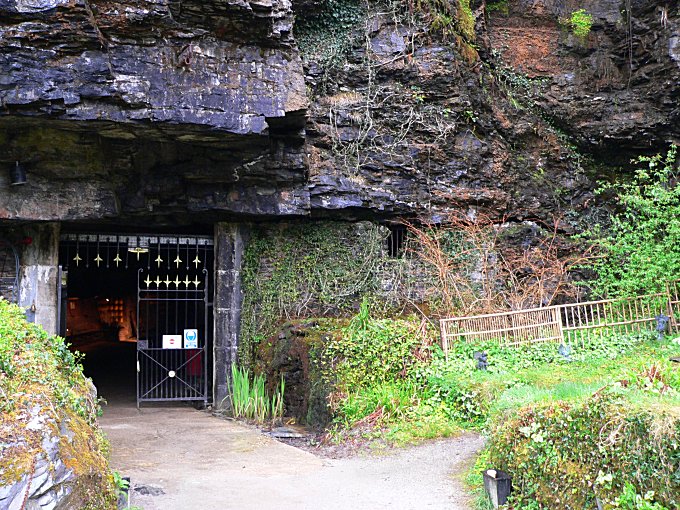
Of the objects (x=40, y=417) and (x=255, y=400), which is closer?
(x=40, y=417)

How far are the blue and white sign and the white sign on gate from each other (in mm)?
105

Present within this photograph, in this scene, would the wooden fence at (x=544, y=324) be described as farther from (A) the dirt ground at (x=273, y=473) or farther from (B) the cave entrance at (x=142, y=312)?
(B) the cave entrance at (x=142, y=312)

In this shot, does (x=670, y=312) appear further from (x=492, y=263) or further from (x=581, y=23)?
(x=581, y=23)

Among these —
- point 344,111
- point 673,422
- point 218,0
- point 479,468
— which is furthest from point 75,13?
point 673,422

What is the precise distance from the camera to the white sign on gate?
11664 millimetres

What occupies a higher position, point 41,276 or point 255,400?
point 41,276

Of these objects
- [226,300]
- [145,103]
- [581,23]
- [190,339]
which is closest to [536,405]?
[145,103]

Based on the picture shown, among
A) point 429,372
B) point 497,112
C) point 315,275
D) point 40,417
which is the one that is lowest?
point 429,372

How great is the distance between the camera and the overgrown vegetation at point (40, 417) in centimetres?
374

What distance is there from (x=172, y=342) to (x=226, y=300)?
127cm

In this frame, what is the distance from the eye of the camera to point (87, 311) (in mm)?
22547

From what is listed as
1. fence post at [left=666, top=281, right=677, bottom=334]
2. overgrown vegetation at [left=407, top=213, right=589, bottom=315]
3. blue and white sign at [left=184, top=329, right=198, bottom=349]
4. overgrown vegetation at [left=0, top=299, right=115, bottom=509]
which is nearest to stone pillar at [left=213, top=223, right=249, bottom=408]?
blue and white sign at [left=184, top=329, right=198, bottom=349]

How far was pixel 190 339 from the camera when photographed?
11906mm

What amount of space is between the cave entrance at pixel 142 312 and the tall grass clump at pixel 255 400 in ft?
4.24
